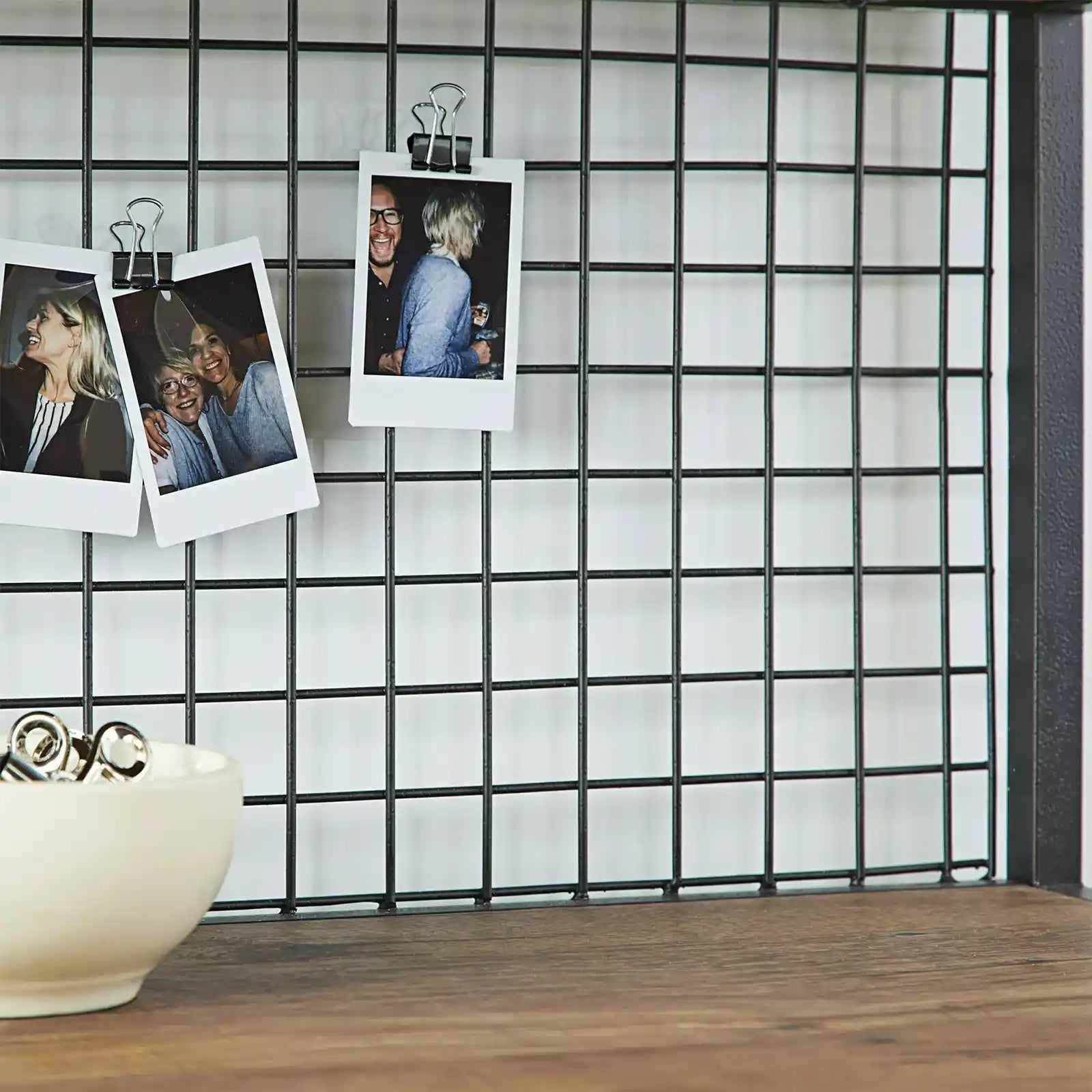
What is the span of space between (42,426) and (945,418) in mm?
661

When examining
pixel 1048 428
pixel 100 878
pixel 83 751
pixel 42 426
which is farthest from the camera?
pixel 1048 428

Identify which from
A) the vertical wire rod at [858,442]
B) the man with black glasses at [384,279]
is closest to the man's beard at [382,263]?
the man with black glasses at [384,279]

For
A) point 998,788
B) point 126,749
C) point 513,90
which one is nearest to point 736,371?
point 513,90

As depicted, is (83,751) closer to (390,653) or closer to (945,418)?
(390,653)

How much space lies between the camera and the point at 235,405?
874 mm

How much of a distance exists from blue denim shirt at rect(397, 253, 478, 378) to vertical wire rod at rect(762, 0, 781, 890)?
23cm

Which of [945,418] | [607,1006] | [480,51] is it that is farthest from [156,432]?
→ [945,418]

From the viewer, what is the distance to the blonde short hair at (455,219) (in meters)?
0.89

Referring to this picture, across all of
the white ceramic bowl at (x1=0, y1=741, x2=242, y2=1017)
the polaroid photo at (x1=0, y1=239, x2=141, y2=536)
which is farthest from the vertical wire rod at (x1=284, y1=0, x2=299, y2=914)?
the white ceramic bowl at (x1=0, y1=741, x2=242, y2=1017)

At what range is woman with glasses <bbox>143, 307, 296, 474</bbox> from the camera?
87cm

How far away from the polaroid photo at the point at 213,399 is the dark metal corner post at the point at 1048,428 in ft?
1.80

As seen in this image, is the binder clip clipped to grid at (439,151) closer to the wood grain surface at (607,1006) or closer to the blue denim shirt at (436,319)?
the blue denim shirt at (436,319)

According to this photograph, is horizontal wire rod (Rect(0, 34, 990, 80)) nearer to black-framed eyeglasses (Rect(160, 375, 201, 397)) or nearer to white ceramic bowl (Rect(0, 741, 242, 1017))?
black-framed eyeglasses (Rect(160, 375, 201, 397))

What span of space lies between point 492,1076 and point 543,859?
376 millimetres
